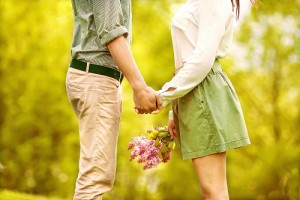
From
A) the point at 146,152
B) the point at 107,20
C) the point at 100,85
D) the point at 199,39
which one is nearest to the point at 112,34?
the point at 107,20

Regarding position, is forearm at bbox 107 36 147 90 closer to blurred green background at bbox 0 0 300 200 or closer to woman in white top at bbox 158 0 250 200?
woman in white top at bbox 158 0 250 200

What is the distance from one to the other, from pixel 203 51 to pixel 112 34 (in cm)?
44

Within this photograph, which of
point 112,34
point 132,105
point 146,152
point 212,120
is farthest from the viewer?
point 132,105

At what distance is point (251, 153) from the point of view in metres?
14.8

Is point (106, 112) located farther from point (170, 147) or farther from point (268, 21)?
point (268, 21)

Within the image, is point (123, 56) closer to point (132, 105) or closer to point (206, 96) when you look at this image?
point (206, 96)

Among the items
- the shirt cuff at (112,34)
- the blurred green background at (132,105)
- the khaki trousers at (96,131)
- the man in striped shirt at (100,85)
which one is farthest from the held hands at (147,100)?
the blurred green background at (132,105)

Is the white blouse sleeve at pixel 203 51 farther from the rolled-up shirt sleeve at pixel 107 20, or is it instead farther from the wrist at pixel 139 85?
the rolled-up shirt sleeve at pixel 107 20

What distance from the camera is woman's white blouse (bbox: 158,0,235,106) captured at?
2.71 meters

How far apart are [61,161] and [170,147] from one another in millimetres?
9754

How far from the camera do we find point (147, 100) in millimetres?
2703

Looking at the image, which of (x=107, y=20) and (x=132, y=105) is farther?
(x=132, y=105)

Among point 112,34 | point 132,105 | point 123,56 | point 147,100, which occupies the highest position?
point 112,34

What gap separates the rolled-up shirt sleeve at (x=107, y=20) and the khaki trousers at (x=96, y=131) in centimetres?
21
